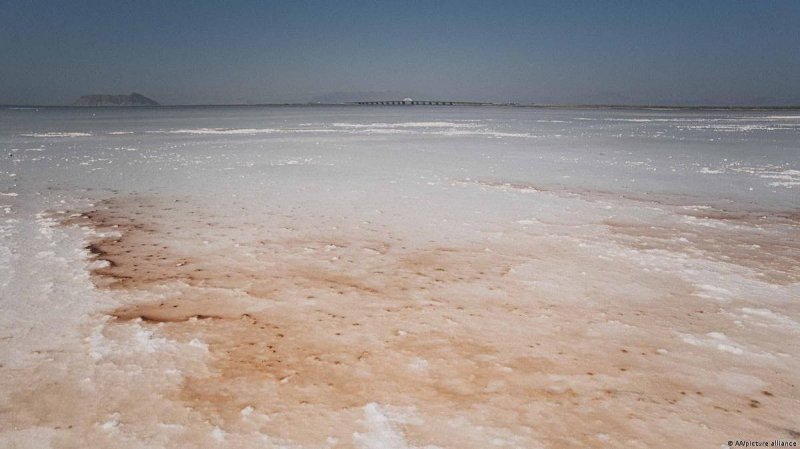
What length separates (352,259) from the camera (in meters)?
4.73

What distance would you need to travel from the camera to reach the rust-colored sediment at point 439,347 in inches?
93.9

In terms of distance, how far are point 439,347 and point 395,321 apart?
45 cm

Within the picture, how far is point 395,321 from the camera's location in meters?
3.43

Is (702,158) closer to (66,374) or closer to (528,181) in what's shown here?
(528,181)

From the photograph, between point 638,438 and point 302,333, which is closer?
point 638,438

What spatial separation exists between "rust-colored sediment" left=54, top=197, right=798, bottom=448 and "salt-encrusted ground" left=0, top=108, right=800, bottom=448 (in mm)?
15

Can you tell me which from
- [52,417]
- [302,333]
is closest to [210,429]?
[52,417]

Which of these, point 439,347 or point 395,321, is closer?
point 439,347

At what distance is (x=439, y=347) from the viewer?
3.08 metres

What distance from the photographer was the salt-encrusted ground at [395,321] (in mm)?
2367

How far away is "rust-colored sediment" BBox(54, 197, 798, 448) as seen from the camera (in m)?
2.38

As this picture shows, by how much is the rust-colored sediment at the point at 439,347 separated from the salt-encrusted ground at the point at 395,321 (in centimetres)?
2

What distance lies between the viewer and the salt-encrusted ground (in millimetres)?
2367

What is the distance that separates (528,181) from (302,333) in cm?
695
